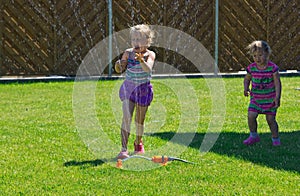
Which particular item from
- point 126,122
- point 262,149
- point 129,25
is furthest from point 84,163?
point 129,25

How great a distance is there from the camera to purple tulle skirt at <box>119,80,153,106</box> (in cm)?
540

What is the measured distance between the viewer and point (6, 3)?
12.1m

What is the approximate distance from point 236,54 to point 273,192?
930cm

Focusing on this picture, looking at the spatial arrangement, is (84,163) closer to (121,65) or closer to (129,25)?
(121,65)

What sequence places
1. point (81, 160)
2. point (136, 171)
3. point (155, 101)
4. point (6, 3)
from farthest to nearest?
point (6, 3) → point (155, 101) → point (81, 160) → point (136, 171)

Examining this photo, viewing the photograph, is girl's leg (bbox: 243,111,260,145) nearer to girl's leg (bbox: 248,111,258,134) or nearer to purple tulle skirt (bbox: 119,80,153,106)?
girl's leg (bbox: 248,111,258,134)

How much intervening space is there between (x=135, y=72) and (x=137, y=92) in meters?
0.16

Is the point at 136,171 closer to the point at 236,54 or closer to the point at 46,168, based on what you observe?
the point at 46,168

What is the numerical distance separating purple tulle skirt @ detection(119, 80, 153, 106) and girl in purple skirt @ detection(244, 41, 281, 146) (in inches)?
35.5

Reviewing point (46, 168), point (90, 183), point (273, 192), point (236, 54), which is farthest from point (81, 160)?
point (236, 54)

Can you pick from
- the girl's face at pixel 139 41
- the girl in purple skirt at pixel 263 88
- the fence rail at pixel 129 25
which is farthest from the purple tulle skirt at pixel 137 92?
the fence rail at pixel 129 25

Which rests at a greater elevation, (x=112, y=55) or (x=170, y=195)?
(x=112, y=55)

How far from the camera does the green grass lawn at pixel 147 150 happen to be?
4352 mm

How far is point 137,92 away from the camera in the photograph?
17.8 ft
